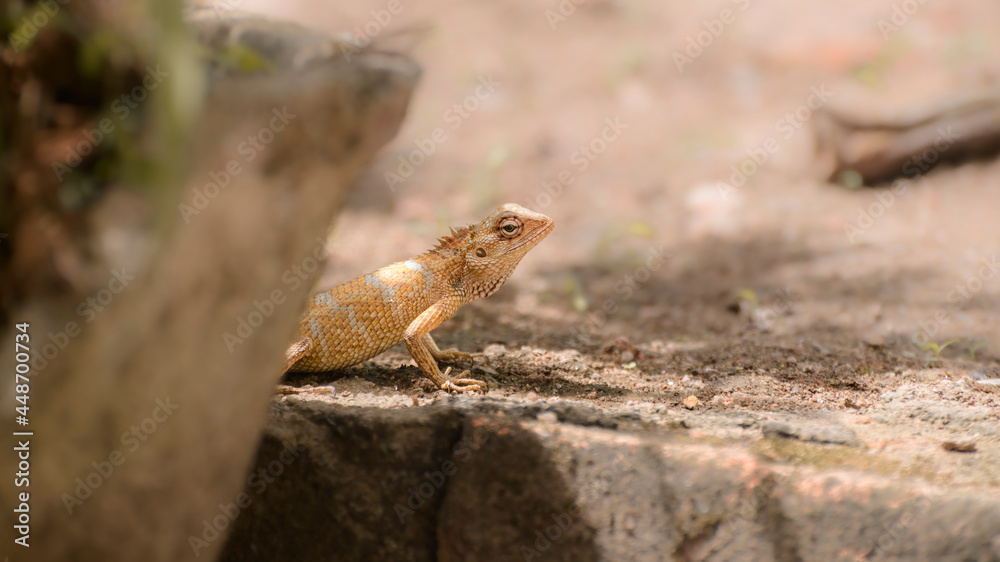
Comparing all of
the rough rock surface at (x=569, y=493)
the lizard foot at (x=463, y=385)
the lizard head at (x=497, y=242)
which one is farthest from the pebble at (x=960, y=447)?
the lizard head at (x=497, y=242)

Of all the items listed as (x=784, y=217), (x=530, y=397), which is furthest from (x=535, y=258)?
(x=530, y=397)

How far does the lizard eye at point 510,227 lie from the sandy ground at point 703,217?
77 centimetres

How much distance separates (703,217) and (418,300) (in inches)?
201

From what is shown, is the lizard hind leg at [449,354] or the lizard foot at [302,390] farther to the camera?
the lizard hind leg at [449,354]

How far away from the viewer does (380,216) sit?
866 centimetres

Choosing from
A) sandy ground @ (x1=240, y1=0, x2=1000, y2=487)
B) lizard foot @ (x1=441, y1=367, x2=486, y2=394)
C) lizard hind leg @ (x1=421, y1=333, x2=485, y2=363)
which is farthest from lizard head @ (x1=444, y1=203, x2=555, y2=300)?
lizard foot @ (x1=441, y1=367, x2=486, y2=394)

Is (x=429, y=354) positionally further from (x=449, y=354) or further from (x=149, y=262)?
(x=149, y=262)

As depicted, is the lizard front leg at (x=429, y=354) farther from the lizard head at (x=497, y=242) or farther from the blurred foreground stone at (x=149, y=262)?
the blurred foreground stone at (x=149, y=262)

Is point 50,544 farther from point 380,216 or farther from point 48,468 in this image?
point 380,216

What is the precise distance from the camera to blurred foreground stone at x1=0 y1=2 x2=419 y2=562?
6.29 ft

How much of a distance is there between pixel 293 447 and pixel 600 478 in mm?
1284

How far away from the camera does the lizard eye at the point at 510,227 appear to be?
4.13 meters

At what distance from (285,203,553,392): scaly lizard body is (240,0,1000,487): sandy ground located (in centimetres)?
19

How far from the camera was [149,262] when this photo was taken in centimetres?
193
